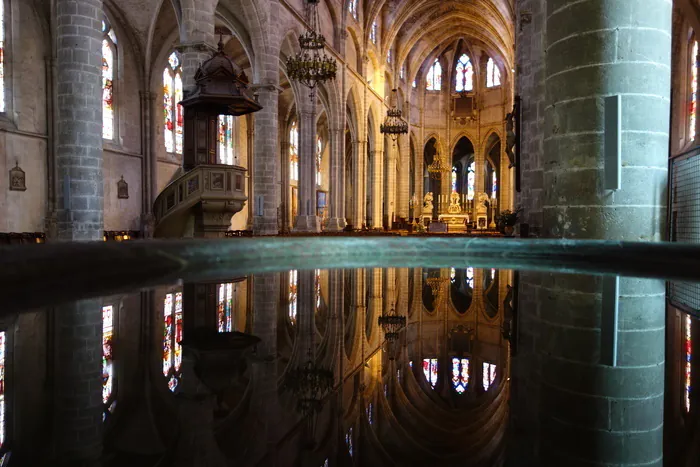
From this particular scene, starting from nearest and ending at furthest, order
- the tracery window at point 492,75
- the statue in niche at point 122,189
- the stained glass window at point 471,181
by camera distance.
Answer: the statue in niche at point 122,189, the tracery window at point 492,75, the stained glass window at point 471,181

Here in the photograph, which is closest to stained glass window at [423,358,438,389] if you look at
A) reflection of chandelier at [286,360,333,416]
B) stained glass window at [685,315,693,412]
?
reflection of chandelier at [286,360,333,416]

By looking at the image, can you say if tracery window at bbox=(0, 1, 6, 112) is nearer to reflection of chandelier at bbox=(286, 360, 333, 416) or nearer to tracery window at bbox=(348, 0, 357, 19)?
tracery window at bbox=(348, 0, 357, 19)

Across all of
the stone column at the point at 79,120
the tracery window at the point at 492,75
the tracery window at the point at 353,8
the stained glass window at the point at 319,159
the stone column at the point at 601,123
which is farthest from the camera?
the tracery window at the point at 492,75

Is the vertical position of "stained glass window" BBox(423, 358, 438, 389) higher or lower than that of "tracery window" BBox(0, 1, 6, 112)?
lower

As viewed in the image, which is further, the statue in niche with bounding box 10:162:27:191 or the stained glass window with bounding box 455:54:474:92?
the stained glass window with bounding box 455:54:474:92

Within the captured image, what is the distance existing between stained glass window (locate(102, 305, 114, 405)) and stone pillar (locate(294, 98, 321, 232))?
1712 cm

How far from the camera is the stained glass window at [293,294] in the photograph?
2.94 meters

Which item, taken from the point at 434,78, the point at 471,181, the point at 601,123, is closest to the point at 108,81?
the point at 601,123

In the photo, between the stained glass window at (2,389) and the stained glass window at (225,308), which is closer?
the stained glass window at (2,389)

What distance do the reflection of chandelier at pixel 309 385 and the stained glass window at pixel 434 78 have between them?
4071 centimetres

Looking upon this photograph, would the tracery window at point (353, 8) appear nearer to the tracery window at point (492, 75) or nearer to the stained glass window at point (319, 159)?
the stained glass window at point (319, 159)

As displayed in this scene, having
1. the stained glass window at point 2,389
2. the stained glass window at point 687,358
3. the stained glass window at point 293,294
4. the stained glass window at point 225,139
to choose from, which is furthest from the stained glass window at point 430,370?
the stained glass window at point 225,139

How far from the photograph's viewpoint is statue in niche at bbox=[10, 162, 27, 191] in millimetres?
14648

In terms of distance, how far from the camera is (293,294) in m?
3.66
